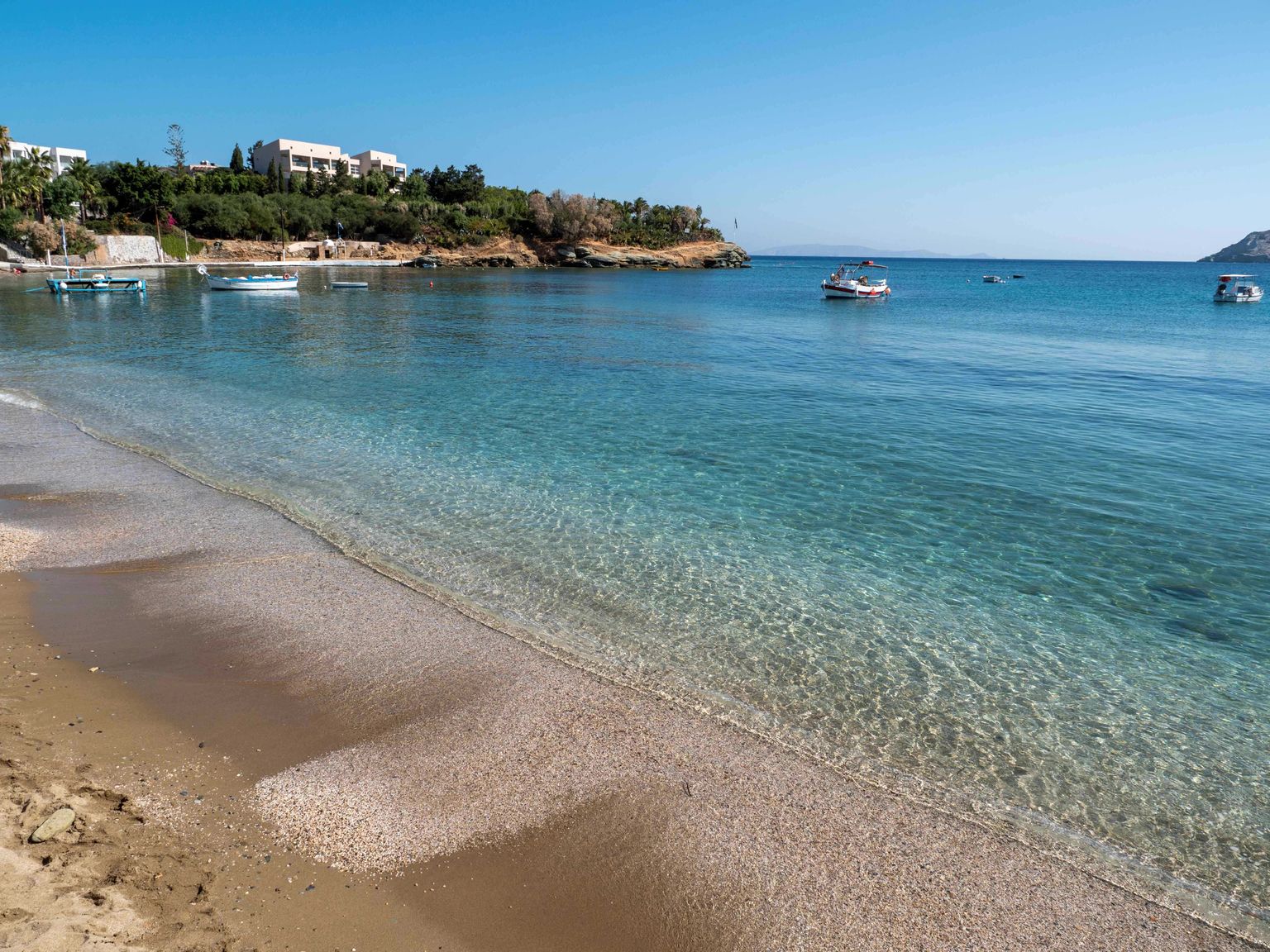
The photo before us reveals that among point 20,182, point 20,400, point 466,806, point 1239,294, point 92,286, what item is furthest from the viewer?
point 20,182

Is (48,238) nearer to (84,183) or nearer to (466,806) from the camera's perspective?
(84,183)

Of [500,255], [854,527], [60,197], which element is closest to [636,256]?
[500,255]

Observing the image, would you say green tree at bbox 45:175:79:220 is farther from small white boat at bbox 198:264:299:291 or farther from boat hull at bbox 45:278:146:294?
small white boat at bbox 198:264:299:291

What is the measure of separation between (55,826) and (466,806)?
254cm

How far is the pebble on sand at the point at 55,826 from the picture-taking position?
470 cm

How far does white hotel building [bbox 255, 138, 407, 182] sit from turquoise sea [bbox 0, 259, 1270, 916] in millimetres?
135231

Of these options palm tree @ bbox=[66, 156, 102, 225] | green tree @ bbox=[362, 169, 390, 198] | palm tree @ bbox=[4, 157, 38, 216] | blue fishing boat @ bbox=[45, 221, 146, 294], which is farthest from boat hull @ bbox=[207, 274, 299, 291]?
green tree @ bbox=[362, 169, 390, 198]

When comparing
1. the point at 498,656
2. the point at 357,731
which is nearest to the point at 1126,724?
the point at 498,656

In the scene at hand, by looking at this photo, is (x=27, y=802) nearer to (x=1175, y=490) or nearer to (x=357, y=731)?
(x=357, y=731)

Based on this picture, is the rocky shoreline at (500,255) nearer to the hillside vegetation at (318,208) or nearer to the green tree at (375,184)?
the hillside vegetation at (318,208)

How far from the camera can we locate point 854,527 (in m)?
11.8

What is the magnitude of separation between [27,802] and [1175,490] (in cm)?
1661

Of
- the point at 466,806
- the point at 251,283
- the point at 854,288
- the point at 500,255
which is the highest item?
the point at 500,255

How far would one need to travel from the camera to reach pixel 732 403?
21.5 meters
